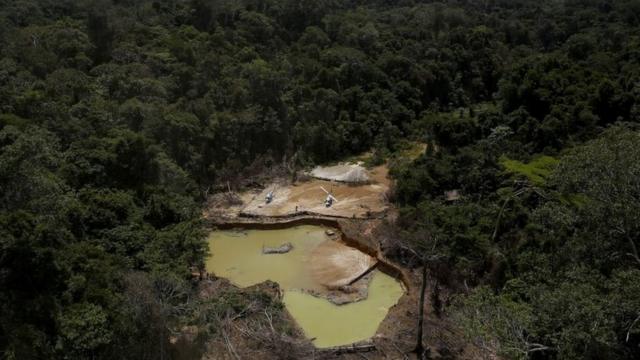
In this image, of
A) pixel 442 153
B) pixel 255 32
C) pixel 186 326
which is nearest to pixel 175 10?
pixel 255 32

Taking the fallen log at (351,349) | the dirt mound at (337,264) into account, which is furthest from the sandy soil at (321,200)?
the fallen log at (351,349)

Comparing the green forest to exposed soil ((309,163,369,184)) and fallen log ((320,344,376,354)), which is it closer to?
exposed soil ((309,163,369,184))

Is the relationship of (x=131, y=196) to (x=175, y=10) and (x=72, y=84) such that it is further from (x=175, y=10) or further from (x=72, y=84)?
(x=175, y=10)

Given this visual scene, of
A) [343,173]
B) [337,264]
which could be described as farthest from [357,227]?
[343,173]

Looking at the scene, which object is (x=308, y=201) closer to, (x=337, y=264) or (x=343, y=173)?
(x=343, y=173)

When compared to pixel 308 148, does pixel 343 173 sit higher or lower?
lower

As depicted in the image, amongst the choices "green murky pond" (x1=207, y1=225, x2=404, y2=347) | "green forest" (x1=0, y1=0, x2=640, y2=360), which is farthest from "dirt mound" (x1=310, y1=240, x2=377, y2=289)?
"green forest" (x1=0, y1=0, x2=640, y2=360)

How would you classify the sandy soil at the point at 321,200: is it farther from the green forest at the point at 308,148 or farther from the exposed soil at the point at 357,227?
the green forest at the point at 308,148
